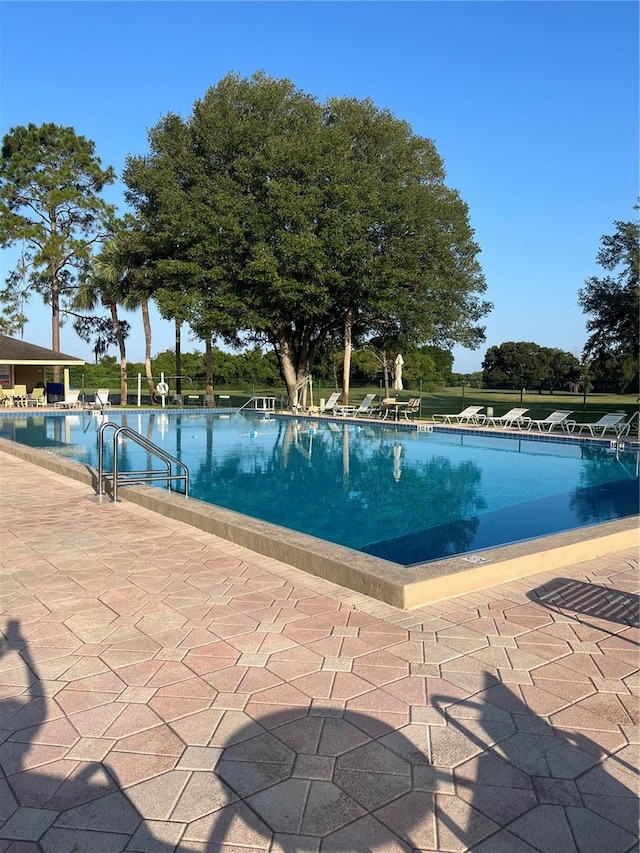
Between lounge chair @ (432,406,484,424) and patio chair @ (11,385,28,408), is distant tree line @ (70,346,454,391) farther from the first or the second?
lounge chair @ (432,406,484,424)

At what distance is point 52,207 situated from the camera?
2986 centimetres

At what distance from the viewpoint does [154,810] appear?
2.00 metres

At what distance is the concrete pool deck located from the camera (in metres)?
1.95

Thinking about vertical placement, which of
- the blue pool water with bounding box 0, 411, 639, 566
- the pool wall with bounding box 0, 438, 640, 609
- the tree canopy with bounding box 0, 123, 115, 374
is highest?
the tree canopy with bounding box 0, 123, 115, 374

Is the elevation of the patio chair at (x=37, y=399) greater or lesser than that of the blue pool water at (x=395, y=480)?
greater

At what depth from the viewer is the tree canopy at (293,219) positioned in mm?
20547

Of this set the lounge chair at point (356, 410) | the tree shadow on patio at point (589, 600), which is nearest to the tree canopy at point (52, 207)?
the lounge chair at point (356, 410)

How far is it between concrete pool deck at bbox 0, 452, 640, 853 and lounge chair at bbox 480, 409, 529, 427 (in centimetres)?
1393

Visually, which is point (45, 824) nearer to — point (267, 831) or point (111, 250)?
point (267, 831)

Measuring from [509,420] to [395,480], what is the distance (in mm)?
8836

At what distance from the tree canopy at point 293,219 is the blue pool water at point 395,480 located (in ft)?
17.4

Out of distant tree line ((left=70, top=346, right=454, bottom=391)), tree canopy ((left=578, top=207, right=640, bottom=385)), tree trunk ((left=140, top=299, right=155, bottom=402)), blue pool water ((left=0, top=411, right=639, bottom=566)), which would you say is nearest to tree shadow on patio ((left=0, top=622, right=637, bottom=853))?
blue pool water ((left=0, top=411, right=639, bottom=566))

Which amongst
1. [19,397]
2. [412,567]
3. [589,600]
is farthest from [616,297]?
[19,397]

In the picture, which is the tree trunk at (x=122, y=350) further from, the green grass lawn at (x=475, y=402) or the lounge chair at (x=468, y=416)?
the lounge chair at (x=468, y=416)
